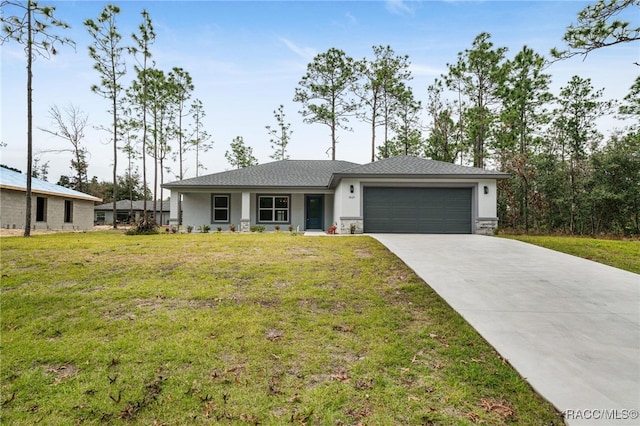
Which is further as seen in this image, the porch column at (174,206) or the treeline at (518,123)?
the treeline at (518,123)

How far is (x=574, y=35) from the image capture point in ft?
23.5

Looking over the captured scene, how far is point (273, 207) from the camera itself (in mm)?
17281

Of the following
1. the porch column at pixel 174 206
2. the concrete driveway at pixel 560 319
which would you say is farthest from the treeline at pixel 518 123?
the concrete driveway at pixel 560 319

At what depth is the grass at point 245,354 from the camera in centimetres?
256

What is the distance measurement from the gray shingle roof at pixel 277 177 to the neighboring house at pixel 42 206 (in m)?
8.15

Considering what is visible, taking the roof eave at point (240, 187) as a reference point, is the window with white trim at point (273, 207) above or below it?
below

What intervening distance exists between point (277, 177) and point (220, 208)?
3608 millimetres

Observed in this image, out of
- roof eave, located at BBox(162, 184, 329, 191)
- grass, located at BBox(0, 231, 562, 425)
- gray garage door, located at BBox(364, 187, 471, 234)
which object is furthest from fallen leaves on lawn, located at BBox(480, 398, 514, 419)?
roof eave, located at BBox(162, 184, 329, 191)

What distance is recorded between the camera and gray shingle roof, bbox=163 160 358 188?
16.4 meters

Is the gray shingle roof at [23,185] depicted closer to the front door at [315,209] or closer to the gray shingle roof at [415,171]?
the front door at [315,209]

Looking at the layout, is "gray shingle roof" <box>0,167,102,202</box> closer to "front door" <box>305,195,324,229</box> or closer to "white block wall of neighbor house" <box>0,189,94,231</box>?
"white block wall of neighbor house" <box>0,189,94,231</box>

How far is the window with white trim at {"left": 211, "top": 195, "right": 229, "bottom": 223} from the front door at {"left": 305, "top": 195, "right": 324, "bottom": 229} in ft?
14.8

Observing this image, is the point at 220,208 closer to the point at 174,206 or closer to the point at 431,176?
the point at 174,206

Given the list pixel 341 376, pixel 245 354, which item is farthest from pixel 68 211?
pixel 341 376
